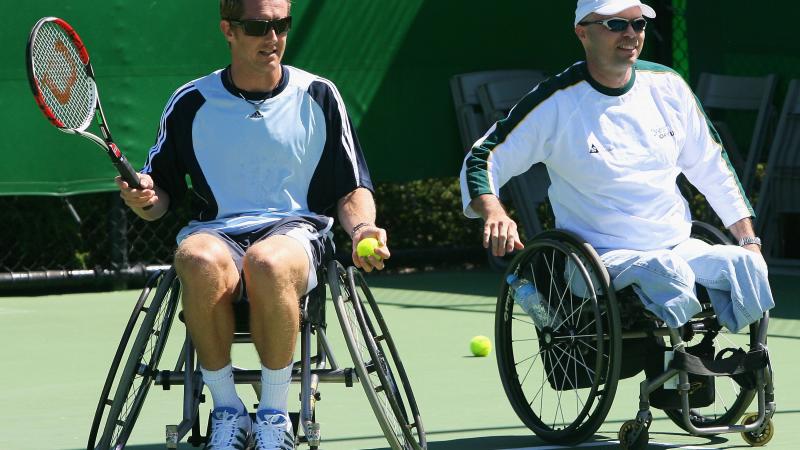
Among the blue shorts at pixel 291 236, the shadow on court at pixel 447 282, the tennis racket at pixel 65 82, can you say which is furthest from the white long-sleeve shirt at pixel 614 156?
the shadow on court at pixel 447 282

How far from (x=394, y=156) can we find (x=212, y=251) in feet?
16.8

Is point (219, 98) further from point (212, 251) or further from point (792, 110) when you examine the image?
point (792, 110)

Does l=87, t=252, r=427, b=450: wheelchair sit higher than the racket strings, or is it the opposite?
the racket strings

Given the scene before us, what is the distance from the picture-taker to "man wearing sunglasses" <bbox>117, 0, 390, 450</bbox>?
4004mm

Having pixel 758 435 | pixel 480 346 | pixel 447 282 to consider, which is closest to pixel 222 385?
pixel 758 435

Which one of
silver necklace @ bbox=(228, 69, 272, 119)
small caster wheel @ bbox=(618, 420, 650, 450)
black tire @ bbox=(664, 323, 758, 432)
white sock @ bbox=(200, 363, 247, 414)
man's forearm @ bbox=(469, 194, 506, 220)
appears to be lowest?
black tire @ bbox=(664, 323, 758, 432)

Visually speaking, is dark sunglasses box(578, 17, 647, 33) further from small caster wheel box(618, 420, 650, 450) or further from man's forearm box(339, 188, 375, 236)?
small caster wheel box(618, 420, 650, 450)

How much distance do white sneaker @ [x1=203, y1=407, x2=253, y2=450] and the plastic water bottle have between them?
98 centimetres

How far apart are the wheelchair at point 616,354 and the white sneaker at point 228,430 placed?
0.97 metres

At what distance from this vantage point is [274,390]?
12.9ft

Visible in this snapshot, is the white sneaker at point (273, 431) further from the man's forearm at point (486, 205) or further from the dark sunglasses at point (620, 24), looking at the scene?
the dark sunglasses at point (620, 24)

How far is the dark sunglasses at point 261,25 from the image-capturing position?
420 cm

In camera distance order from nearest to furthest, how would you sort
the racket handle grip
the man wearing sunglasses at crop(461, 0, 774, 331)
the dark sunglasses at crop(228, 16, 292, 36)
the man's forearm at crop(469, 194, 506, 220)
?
the racket handle grip → the dark sunglasses at crop(228, 16, 292, 36) → the man's forearm at crop(469, 194, 506, 220) → the man wearing sunglasses at crop(461, 0, 774, 331)

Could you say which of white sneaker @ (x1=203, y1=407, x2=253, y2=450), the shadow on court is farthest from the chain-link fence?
white sneaker @ (x1=203, y1=407, x2=253, y2=450)
